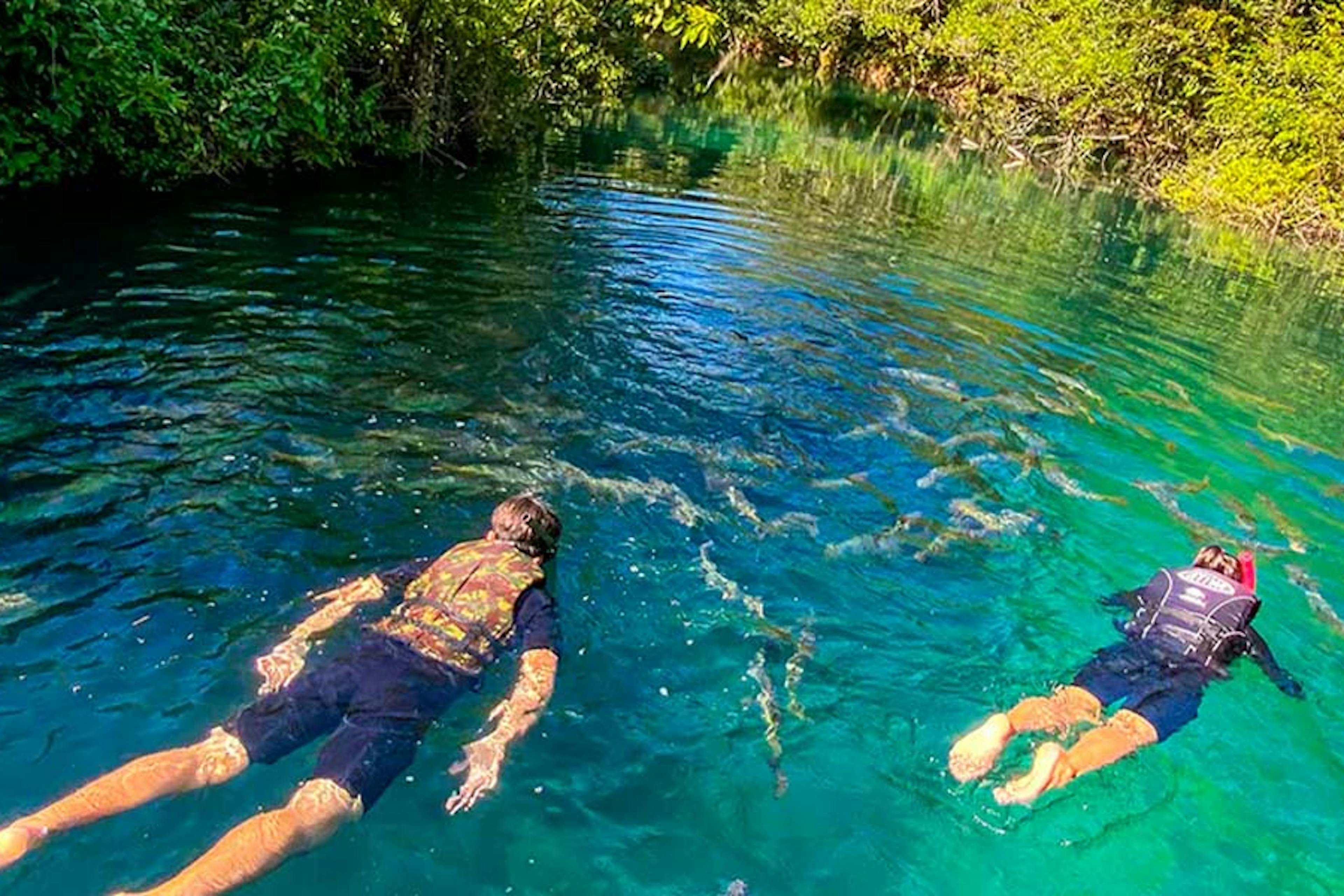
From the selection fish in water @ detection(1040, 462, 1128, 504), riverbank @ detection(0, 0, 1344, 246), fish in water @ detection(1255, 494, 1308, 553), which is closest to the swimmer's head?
fish in water @ detection(1040, 462, 1128, 504)

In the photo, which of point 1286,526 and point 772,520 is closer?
point 772,520

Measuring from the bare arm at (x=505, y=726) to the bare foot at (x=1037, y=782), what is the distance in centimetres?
283

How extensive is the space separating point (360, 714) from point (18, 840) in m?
1.62

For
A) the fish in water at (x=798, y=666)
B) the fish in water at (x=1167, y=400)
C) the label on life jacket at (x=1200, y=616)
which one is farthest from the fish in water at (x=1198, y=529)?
the fish in water at (x=798, y=666)

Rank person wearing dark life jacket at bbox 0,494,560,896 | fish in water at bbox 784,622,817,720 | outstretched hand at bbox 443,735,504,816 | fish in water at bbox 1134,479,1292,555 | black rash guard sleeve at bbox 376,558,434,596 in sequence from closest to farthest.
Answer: person wearing dark life jacket at bbox 0,494,560,896 → outstretched hand at bbox 443,735,504,816 → fish in water at bbox 784,622,817,720 → black rash guard sleeve at bbox 376,558,434,596 → fish in water at bbox 1134,479,1292,555

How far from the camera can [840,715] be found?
6469 millimetres

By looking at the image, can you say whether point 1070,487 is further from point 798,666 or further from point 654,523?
point 798,666

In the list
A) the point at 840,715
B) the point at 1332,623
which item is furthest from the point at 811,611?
the point at 1332,623

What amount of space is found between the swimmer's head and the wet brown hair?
5048mm

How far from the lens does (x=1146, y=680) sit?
683 centimetres

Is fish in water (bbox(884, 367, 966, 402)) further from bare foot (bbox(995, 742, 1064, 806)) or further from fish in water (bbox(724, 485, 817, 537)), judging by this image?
bare foot (bbox(995, 742, 1064, 806))

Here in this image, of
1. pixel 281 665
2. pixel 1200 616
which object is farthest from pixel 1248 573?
pixel 281 665

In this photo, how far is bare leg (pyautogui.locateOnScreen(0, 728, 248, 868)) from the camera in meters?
4.50

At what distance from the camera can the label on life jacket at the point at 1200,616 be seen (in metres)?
7.01
